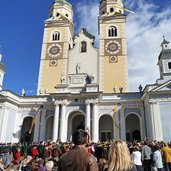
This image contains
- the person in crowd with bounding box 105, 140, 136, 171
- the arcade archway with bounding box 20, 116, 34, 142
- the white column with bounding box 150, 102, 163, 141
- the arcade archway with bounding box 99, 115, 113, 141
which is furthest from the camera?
the arcade archway with bounding box 20, 116, 34, 142

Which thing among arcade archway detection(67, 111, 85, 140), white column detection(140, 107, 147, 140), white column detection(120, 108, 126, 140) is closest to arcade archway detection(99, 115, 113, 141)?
white column detection(120, 108, 126, 140)

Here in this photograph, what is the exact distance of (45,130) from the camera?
29.6 m

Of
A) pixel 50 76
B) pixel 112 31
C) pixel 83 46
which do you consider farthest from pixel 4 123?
Answer: pixel 112 31

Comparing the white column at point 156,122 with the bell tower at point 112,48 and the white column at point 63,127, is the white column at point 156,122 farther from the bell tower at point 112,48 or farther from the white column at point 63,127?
the white column at point 63,127

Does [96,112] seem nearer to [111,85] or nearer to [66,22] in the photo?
[111,85]

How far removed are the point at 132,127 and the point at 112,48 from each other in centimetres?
1537

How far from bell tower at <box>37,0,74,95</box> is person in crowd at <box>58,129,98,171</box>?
32.6 m

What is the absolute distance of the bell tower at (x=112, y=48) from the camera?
1393 inches

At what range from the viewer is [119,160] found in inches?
124

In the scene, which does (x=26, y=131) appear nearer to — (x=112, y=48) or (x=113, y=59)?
(x=113, y=59)

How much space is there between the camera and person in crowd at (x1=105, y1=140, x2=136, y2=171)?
3114 millimetres

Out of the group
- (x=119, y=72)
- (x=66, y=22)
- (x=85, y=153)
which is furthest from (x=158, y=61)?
(x=85, y=153)

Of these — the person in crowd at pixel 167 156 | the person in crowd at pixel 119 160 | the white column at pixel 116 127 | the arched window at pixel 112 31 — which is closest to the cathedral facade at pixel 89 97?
the arched window at pixel 112 31

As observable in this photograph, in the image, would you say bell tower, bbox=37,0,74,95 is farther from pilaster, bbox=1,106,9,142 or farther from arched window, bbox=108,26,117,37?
pilaster, bbox=1,106,9,142
